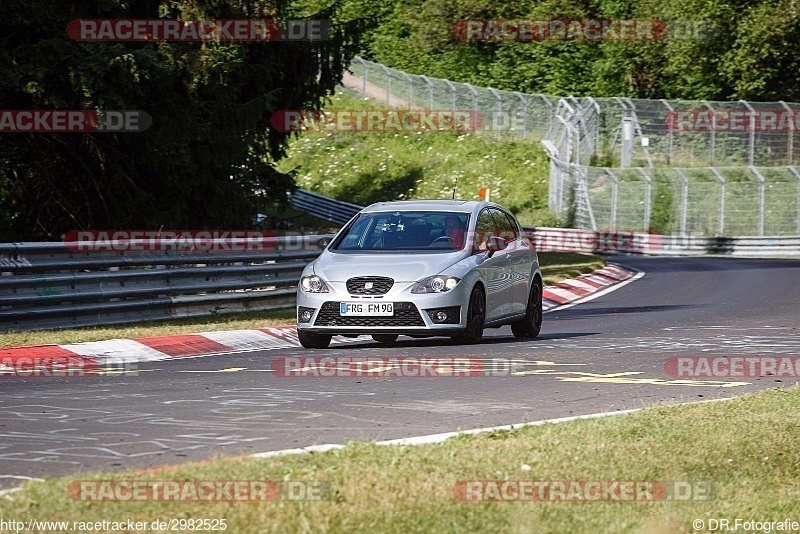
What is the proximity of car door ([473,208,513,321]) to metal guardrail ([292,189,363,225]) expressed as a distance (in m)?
36.9

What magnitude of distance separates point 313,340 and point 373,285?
1.07 metres

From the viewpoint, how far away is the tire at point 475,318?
14.8 m

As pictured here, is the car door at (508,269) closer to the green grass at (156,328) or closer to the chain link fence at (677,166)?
the green grass at (156,328)

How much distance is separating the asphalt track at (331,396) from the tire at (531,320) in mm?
237

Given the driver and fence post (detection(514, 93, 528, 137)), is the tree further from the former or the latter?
fence post (detection(514, 93, 528, 137))

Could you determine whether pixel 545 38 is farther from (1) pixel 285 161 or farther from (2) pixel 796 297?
(2) pixel 796 297

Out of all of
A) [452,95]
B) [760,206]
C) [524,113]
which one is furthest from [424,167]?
[760,206]

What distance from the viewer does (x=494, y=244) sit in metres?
Answer: 15.8

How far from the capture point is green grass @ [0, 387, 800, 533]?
5590mm

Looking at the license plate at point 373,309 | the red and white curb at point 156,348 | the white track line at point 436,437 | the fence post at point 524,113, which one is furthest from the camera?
the fence post at point 524,113

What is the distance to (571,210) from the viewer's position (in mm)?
52781

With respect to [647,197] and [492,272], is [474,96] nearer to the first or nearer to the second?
[647,197]

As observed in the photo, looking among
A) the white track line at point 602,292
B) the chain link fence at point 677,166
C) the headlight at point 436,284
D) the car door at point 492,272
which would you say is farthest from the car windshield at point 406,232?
the chain link fence at point 677,166

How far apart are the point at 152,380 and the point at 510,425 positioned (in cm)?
412
